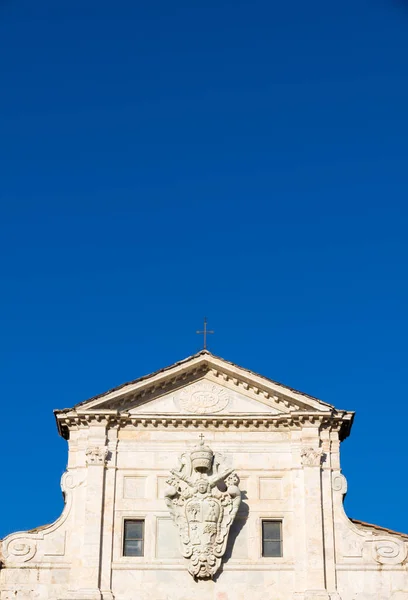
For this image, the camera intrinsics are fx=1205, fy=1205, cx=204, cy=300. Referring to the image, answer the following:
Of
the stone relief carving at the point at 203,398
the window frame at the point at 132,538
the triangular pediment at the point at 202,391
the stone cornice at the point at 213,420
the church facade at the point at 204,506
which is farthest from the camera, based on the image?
the stone relief carving at the point at 203,398

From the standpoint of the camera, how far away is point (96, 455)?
31.8m

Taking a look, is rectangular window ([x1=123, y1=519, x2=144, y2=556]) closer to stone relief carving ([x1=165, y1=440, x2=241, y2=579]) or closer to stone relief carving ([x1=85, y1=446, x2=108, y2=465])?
stone relief carving ([x1=165, y1=440, x2=241, y2=579])

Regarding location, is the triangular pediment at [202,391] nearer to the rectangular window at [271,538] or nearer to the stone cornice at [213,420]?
the stone cornice at [213,420]

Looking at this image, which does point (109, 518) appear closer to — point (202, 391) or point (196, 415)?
point (196, 415)

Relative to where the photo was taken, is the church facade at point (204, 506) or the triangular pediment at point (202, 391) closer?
the church facade at point (204, 506)

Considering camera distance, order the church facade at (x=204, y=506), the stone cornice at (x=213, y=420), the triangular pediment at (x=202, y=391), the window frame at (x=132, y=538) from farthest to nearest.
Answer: the triangular pediment at (x=202, y=391), the stone cornice at (x=213, y=420), the window frame at (x=132, y=538), the church facade at (x=204, y=506)

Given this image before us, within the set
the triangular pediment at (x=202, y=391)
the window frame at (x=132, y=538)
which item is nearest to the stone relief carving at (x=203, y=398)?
the triangular pediment at (x=202, y=391)

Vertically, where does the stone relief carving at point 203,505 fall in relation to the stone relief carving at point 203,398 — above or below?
below

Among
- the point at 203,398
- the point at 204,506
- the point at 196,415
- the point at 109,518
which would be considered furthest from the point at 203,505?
the point at 203,398

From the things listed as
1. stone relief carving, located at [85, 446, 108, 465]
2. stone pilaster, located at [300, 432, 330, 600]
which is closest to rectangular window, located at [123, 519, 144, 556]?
stone relief carving, located at [85, 446, 108, 465]

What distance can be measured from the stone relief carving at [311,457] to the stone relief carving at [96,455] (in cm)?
522

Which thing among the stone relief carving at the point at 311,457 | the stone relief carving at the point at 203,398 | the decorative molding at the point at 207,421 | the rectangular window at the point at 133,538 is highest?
the stone relief carving at the point at 203,398

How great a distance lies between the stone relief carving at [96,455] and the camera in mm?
31781

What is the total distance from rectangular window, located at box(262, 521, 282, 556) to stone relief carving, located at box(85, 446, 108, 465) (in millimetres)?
4534
